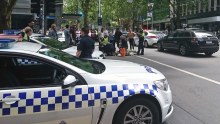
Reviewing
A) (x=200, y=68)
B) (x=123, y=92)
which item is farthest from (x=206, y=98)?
(x=200, y=68)

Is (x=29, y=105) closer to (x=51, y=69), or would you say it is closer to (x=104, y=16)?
(x=51, y=69)

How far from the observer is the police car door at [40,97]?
4.34 m

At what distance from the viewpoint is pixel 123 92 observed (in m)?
4.88

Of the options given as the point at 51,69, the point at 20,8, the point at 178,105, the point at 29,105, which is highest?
the point at 20,8

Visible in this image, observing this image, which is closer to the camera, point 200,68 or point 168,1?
point 200,68

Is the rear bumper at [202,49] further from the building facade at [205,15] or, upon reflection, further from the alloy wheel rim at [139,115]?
the building facade at [205,15]

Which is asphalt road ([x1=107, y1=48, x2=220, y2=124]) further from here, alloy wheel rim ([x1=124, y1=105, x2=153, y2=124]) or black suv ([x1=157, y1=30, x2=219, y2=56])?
black suv ([x1=157, y1=30, x2=219, y2=56])

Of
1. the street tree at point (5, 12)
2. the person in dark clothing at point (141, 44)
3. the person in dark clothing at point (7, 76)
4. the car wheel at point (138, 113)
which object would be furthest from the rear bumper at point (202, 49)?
the person in dark clothing at point (7, 76)

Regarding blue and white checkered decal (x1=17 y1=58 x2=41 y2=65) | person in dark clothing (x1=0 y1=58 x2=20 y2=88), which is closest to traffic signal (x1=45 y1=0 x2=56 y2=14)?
blue and white checkered decal (x1=17 y1=58 x2=41 y2=65)

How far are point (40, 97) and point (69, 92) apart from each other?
1.22 ft

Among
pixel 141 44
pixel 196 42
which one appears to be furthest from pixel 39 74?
pixel 141 44

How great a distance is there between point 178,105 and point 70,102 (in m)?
3.46

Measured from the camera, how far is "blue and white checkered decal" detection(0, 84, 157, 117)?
14.3 ft

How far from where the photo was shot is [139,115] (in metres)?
5.10
